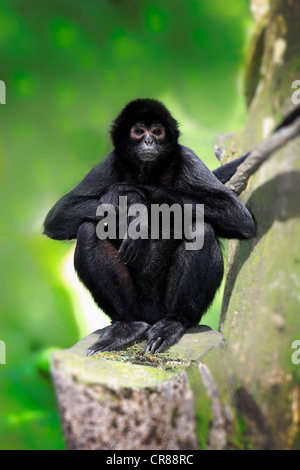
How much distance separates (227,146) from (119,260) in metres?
1.96

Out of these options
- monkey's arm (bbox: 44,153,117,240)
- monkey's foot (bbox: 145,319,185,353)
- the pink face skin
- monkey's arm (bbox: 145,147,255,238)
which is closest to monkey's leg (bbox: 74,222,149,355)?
monkey's foot (bbox: 145,319,185,353)

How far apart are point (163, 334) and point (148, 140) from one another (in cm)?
139

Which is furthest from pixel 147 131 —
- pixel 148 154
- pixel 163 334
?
pixel 163 334

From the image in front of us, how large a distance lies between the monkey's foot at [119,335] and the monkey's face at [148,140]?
1205 millimetres

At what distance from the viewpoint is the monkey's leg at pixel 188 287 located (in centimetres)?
340

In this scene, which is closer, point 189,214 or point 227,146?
point 189,214

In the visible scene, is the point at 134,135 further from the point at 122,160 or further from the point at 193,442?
the point at 193,442

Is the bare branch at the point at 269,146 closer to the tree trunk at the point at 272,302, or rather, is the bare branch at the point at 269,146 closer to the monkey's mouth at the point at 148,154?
the tree trunk at the point at 272,302

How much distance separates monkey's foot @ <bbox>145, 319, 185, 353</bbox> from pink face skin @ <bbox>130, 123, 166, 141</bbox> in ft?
4.45

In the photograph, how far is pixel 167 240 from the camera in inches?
140

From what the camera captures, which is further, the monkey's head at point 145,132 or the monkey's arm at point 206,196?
the monkey's head at point 145,132

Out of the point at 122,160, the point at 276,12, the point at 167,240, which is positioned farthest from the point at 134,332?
the point at 276,12

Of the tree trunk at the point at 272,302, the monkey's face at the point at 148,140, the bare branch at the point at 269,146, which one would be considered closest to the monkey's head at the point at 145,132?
the monkey's face at the point at 148,140
